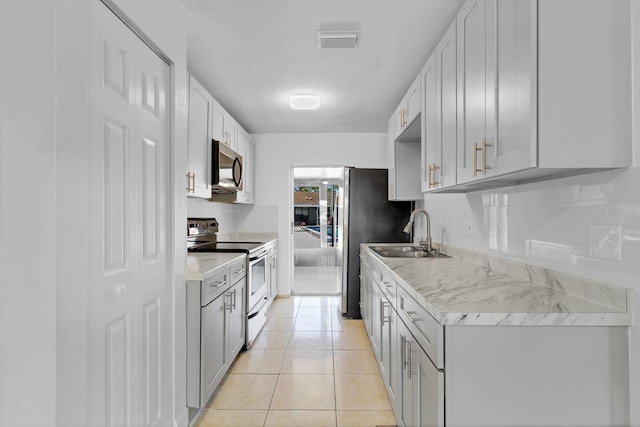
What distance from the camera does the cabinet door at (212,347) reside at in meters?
2.02

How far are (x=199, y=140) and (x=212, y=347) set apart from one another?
1.59 m

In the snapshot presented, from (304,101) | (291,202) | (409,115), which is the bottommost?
(291,202)

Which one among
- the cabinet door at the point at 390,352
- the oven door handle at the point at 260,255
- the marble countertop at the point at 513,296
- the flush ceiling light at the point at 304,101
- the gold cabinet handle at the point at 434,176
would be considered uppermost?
the flush ceiling light at the point at 304,101

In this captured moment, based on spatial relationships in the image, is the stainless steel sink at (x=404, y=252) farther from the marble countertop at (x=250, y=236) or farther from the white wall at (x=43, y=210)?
the white wall at (x=43, y=210)

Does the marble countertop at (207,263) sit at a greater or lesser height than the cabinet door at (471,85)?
lesser

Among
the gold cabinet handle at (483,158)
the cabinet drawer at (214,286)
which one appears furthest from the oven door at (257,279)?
the gold cabinet handle at (483,158)

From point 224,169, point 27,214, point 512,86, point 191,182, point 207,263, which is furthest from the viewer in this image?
point 224,169

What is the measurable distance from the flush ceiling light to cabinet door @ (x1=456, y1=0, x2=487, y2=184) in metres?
1.77

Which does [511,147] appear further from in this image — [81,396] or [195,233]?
[195,233]

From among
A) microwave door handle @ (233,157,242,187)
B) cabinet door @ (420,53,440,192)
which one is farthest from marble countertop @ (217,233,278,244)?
cabinet door @ (420,53,440,192)

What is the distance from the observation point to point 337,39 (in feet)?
7.35

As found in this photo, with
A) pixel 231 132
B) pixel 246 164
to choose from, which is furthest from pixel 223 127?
pixel 246 164

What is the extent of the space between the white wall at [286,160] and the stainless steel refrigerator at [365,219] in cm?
93

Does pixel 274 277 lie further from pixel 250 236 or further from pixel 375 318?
pixel 375 318
